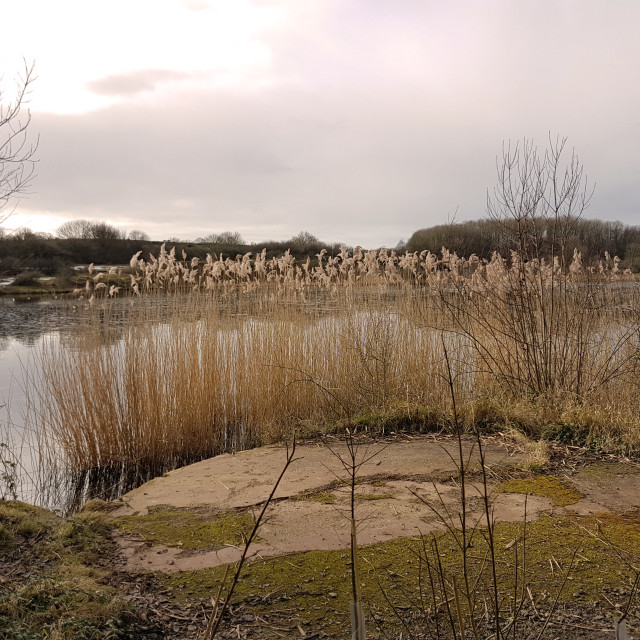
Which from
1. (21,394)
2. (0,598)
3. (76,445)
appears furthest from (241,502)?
(21,394)

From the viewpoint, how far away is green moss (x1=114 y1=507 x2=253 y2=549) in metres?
3.24

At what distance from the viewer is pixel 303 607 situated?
246 centimetres

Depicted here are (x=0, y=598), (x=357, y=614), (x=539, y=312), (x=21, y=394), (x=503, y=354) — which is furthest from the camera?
(x=21, y=394)

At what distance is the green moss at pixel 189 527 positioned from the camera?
3235 millimetres

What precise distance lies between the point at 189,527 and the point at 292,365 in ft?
10.1

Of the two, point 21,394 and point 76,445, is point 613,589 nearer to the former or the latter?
point 76,445

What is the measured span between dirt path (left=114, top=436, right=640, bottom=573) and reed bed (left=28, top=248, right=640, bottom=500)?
882 millimetres

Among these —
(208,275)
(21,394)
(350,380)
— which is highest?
(208,275)

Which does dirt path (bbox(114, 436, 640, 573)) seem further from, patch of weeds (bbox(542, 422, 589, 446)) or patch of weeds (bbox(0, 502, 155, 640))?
patch of weeds (bbox(542, 422, 589, 446))

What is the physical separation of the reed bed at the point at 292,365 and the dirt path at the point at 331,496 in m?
0.88

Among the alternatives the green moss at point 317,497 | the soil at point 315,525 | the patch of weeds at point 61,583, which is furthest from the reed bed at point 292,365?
the patch of weeds at point 61,583

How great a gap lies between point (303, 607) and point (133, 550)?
4.06ft

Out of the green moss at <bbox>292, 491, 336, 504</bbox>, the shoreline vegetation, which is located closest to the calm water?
the shoreline vegetation

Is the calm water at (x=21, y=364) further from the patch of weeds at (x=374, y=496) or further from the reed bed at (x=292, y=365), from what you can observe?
the patch of weeds at (x=374, y=496)
